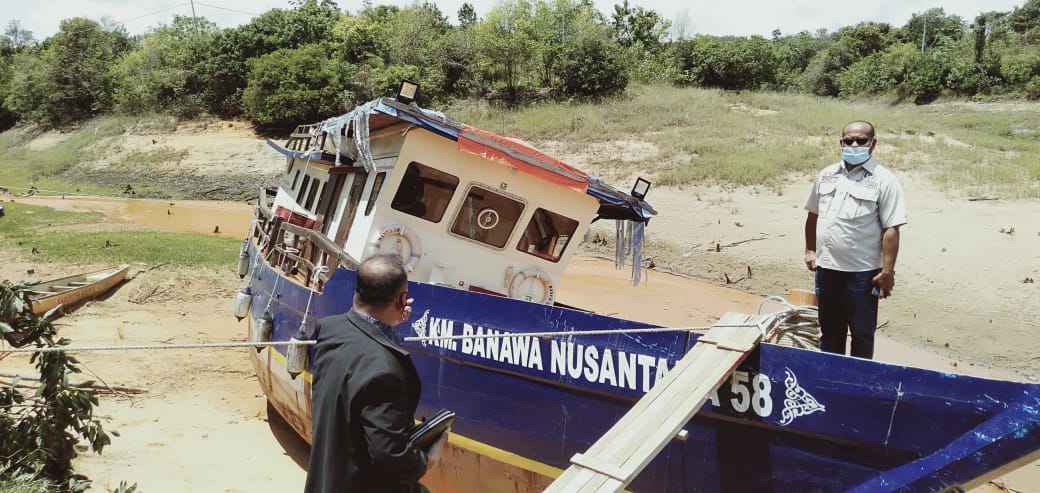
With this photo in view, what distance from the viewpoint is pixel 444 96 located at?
33.4m

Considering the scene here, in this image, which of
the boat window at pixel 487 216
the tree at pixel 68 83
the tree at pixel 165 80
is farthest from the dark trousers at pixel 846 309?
the tree at pixel 68 83

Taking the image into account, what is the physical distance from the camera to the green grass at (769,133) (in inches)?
732

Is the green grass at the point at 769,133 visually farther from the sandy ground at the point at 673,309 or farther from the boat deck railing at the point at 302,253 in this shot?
the boat deck railing at the point at 302,253


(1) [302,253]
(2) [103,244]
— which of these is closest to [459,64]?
(2) [103,244]

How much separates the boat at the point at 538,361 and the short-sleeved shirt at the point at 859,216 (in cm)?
99

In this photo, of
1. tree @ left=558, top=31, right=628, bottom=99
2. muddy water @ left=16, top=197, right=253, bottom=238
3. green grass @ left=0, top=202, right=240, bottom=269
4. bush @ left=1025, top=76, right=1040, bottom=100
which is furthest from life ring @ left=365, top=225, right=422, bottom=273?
bush @ left=1025, top=76, right=1040, bottom=100

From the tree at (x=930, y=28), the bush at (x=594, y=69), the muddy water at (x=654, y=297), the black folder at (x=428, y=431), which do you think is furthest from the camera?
the tree at (x=930, y=28)

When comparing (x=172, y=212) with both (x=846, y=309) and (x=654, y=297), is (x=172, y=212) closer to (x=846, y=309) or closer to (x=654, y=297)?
(x=654, y=297)

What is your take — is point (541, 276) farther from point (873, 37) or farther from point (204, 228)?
point (873, 37)

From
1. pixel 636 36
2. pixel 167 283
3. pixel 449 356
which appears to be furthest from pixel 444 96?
pixel 449 356

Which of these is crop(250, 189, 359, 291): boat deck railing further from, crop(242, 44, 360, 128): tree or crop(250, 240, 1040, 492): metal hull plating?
crop(242, 44, 360, 128): tree

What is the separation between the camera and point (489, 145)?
252 inches

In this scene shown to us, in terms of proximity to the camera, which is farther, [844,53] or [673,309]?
[844,53]

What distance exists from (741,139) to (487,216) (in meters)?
17.4
